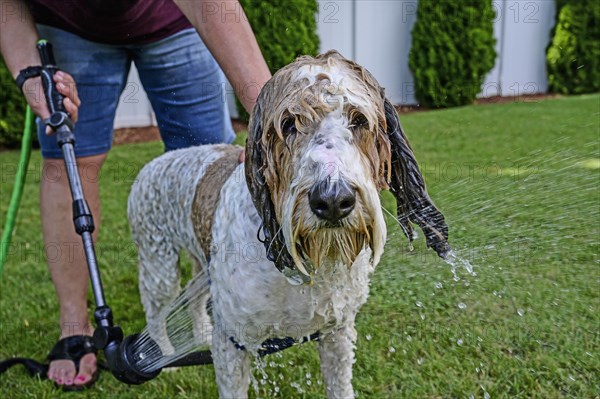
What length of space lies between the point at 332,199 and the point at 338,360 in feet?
4.37

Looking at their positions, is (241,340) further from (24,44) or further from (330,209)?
(24,44)

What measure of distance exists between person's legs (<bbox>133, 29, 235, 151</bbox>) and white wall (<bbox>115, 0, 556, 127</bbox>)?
21.1 ft

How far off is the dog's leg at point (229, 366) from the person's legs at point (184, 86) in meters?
1.40

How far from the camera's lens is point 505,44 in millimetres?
12867

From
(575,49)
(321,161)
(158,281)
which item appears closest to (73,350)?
(158,281)

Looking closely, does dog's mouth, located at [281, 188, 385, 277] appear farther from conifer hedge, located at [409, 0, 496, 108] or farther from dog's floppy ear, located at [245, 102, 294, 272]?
conifer hedge, located at [409, 0, 496, 108]

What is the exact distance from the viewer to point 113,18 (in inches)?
132

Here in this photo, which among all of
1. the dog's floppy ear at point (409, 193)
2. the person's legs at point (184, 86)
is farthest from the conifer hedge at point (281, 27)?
the dog's floppy ear at point (409, 193)

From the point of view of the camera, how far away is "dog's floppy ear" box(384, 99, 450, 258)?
2242 millimetres

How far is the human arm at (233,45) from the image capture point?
8.65 feet

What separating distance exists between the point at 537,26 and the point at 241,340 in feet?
39.6

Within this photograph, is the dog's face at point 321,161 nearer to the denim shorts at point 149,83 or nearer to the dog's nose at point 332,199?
the dog's nose at point 332,199

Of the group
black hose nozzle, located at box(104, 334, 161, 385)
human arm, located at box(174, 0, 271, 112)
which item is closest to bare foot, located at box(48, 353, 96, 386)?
black hose nozzle, located at box(104, 334, 161, 385)

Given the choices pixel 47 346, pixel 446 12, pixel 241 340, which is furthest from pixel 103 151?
pixel 446 12
